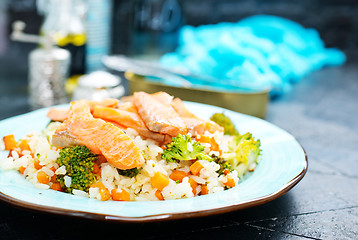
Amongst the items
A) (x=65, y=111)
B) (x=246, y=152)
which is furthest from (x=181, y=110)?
(x=65, y=111)

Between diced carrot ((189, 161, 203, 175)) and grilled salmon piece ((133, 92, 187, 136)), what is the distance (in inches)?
4.3

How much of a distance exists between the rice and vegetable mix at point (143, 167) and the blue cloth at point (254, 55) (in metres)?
0.77

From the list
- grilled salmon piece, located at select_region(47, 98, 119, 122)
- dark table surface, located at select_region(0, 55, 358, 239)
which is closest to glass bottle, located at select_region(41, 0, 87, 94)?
dark table surface, located at select_region(0, 55, 358, 239)

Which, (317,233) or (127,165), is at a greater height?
(127,165)

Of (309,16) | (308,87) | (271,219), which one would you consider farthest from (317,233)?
(309,16)

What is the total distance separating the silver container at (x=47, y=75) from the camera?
7.45 feet

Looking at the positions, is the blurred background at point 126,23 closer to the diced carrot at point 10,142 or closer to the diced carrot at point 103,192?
the diced carrot at point 10,142

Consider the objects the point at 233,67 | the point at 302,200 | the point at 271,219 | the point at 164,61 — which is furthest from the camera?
the point at 164,61

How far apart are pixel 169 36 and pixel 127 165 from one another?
7.02 ft

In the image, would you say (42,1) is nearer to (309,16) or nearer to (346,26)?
(309,16)

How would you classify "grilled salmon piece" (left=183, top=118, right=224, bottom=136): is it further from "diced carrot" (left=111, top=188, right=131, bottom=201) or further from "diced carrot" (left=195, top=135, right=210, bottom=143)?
"diced carrot" (left=111, top=188, right=131, bottom=201)

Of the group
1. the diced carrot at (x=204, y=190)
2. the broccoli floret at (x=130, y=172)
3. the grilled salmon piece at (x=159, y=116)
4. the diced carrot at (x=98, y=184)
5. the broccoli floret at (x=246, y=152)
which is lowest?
the diced carrot at (x=204, y=190)

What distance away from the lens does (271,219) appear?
1215mm

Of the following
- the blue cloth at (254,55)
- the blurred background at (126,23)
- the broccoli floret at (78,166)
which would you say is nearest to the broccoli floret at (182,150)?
the broccoli floret at (78,166)
